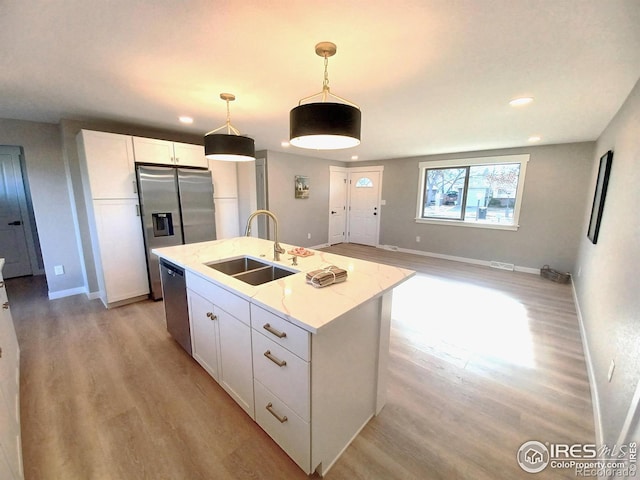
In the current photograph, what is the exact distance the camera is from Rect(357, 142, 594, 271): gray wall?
412cm

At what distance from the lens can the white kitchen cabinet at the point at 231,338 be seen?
4.93 feet

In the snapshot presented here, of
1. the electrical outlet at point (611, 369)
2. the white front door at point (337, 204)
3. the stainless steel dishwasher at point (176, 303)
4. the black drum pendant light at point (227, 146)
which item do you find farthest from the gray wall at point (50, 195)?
the electrical outlet at point (611, 369)

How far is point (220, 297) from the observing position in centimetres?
164

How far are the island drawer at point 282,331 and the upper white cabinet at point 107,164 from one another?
9.25ft

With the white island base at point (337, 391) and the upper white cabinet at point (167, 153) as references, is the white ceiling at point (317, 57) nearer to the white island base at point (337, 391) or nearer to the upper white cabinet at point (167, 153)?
the upper white cabinet at point (167, 153)

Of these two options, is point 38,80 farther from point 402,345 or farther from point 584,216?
point 584,216

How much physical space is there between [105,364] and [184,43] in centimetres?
249

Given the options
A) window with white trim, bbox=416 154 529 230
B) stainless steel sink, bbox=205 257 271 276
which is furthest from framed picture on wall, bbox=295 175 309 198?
stainless steel sink, bbox=205 257 271 276

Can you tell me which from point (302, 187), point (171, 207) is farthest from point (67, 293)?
point (302, 187)

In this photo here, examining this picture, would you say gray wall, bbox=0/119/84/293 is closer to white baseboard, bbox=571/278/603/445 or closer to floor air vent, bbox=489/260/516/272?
white baseboard, bbox=571/278/603/445

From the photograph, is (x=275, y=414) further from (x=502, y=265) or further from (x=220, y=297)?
(x=502, y=265)

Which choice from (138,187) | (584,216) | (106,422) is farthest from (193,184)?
(584,216)

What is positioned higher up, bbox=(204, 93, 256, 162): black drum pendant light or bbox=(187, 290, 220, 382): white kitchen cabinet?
bbox=(204, 93, 256, 162): black drum pendant light

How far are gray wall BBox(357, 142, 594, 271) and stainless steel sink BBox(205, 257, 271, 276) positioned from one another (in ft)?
15.2
